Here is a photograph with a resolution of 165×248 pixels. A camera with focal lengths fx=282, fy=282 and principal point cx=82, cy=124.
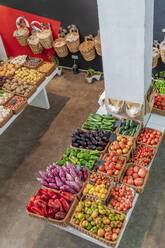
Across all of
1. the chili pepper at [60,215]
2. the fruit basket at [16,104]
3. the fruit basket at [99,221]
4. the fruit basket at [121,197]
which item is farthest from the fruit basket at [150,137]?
the fruit basket at [16,104]

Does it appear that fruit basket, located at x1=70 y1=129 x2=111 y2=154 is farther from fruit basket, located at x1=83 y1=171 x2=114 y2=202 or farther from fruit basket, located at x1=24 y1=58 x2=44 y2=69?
fruit basket, located at x1=24 y1=58 x2=44 y2=69

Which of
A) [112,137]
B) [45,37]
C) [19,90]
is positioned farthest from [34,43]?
[112,137]

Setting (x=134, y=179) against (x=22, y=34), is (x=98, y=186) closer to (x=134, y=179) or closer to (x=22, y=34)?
(x=134, y=179)

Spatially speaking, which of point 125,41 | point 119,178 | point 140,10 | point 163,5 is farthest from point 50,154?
point 163,5

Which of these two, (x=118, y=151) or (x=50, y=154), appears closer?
(x=118, y=151)

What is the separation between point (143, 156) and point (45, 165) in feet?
7.17

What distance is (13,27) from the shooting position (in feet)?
28.5

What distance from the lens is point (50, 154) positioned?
6.18 m

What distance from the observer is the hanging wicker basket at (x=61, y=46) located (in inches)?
305

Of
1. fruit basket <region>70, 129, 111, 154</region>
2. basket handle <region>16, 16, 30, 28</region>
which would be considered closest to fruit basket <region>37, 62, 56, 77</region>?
basket handle <region>16, 16, 30, 28</region>

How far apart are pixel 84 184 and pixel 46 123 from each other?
3004mm

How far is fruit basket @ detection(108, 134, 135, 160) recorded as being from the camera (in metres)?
4.71

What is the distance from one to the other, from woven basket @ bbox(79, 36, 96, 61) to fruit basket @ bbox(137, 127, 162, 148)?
320 cm

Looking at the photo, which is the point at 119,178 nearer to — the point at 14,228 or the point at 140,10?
the point at 14,228
